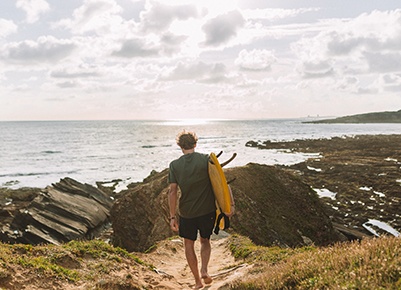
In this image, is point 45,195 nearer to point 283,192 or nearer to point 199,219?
point 283,192

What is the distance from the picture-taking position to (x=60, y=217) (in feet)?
71.2

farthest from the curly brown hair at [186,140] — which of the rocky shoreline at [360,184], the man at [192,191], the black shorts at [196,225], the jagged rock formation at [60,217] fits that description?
the rocky shoreline at [360,184]

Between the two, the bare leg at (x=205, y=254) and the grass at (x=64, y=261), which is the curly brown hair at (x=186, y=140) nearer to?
the bare leg at (x=205, y=254)

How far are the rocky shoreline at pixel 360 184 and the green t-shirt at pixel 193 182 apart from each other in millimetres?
18320

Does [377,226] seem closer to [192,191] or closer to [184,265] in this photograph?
[184,265]

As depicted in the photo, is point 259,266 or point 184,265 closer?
point 259,266

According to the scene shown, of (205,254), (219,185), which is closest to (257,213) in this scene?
(205,254)

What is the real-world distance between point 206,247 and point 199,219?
2.45ft

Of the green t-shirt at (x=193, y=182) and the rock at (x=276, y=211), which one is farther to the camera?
the rock at (x=276, y=211)

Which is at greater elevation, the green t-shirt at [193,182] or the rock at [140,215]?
the green t-shirt at [193,182]

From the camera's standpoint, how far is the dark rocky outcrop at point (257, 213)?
50.3 ft

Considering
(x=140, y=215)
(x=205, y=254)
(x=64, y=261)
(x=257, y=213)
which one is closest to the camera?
(x=205, y=254)

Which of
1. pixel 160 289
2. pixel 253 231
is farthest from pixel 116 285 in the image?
pixel 253 231

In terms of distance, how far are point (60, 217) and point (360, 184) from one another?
91.3 feet
